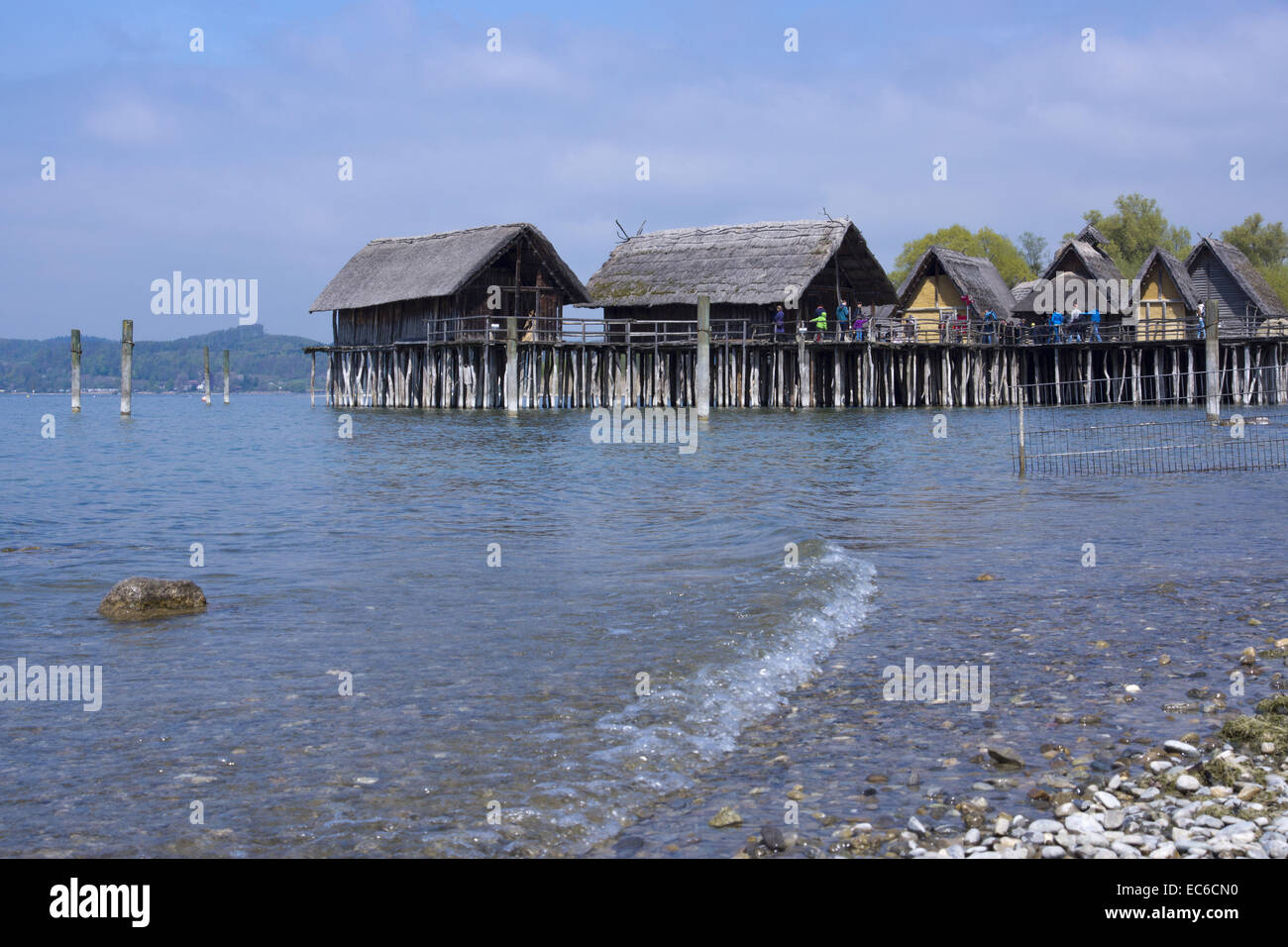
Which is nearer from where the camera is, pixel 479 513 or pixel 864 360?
pixel 479 513

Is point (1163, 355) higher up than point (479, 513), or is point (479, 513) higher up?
point (1163, 355)

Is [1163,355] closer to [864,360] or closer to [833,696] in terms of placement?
[864,360]

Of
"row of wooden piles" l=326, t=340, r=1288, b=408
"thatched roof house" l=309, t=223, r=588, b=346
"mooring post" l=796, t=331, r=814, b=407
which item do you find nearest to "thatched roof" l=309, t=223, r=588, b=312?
"thatched roof house" l=309, t=223, r=588, b=346

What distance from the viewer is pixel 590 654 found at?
7859 millimetres

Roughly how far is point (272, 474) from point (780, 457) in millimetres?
10382

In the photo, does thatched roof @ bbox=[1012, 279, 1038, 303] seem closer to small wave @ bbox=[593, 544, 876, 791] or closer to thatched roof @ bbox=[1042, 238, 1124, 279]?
thatched roof @ bbox=[1042, 238, 1124, 279]

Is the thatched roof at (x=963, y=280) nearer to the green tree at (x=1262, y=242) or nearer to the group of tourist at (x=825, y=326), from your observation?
the group of tourist at (x=825, y=326)

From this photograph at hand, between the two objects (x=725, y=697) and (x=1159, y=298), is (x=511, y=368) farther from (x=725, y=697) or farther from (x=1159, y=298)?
(x=725, y=697)

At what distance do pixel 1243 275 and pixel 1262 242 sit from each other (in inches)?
1706

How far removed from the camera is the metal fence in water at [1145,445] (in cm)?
2053

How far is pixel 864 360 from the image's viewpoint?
154ft

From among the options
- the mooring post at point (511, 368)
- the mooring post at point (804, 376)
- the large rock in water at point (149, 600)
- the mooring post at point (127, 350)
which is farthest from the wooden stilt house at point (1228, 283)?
the large rock in water at point (149, 600)

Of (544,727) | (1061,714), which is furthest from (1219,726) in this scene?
(544,727)
